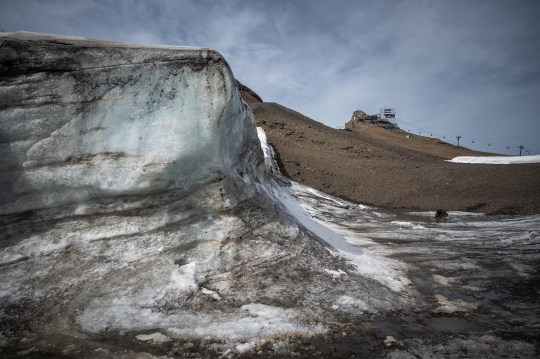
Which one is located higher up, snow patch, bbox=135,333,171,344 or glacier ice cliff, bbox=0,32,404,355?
glacier ice cliff, bbox=0,32,404,355

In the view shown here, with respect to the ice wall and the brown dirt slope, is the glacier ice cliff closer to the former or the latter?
the ice wall

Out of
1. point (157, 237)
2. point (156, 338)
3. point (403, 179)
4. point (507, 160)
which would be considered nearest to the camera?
point (156, 338)

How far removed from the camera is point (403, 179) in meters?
13.7

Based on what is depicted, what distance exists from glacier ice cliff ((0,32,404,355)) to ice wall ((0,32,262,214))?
0.04 ft

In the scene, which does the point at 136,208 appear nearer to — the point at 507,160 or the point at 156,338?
→ the point at 156,338

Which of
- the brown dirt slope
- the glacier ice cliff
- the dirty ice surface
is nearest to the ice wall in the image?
the glacier ice cliff

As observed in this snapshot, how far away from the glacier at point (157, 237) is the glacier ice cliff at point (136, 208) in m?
0.02

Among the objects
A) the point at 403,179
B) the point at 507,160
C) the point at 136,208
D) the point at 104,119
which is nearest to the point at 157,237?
the point at 136,208

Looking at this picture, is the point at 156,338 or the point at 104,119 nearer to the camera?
the point at 156,338

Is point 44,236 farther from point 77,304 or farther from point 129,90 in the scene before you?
point 129,90

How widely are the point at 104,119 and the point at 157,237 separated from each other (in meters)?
1.67

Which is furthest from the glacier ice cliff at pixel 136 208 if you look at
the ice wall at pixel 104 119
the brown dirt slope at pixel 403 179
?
the brown dirt slope at pixel 403 179

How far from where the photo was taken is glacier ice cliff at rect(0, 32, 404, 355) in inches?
135

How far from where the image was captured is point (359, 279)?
4.11 meters
